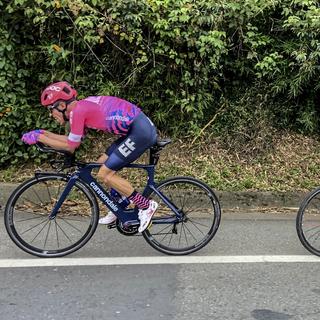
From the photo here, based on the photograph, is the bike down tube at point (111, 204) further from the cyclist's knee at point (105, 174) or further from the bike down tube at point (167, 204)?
the bike down tube at point (167, 204)

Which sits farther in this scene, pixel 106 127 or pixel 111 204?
pixel 111 204

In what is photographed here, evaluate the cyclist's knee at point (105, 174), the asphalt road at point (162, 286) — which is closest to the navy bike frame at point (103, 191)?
the cyclist's knee at point (105, 174)

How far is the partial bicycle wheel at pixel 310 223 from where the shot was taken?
4.83m

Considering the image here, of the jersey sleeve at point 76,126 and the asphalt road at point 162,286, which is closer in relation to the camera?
the asphalt road at point 162,286

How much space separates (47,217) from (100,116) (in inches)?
48.8

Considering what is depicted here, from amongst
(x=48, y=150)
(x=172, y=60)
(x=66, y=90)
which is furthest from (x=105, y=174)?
(x=172, y=60)

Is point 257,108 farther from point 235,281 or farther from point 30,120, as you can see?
point 235,281

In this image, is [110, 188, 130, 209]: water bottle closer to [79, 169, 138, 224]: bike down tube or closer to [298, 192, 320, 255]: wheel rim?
[79, 169, 138, 224]: bike down tube

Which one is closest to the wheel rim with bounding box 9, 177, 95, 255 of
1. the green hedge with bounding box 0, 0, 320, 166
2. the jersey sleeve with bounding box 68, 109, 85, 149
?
the jersey sleeve with bounding box 68, 109, 85, 149

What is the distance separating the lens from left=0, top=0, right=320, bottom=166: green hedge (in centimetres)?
654

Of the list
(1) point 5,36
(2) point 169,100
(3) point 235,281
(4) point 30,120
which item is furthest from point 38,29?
(3) point 235,281

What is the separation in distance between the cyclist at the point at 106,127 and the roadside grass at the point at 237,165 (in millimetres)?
1920

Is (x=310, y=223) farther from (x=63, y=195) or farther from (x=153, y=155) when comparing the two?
(x=63, y=195)

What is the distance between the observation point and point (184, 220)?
16.3 feet
